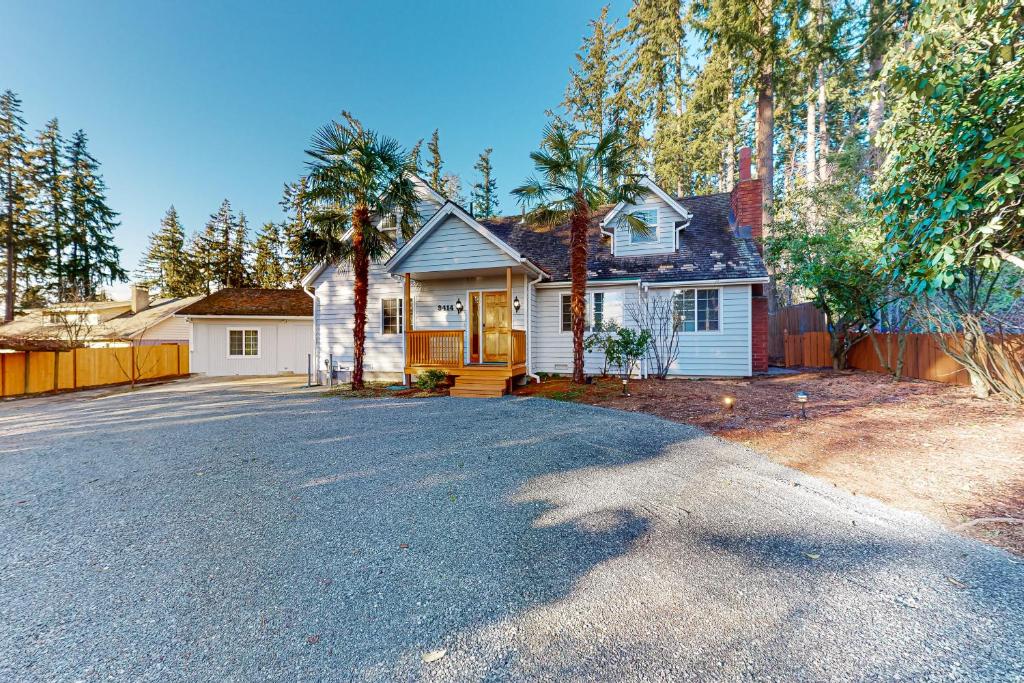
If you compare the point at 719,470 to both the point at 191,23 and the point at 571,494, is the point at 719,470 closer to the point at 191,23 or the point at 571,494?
the point at 571,494

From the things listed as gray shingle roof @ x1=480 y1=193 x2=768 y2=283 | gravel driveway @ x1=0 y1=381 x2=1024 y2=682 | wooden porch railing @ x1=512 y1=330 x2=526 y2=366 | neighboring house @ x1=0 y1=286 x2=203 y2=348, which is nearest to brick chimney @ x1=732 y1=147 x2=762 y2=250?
gray shingle roof @ x1=480 y1=193 x2=768 y2=283

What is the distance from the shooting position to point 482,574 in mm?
2664

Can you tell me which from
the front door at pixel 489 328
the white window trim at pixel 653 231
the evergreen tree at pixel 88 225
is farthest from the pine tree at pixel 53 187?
the white window trim at pixel 653 231

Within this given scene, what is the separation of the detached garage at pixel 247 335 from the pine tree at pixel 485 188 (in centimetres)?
1522

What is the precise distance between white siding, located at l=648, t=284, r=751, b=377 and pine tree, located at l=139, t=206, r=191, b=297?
39400 mm

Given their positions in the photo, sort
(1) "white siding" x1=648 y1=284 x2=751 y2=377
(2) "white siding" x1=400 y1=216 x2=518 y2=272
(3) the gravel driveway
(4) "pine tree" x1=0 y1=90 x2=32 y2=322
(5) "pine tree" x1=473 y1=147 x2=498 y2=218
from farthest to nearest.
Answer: (5) "pine tree" x1=473 y1=147 x2=498 y2=218
(4) "pine tree" x1=0 y1=90 x2=32 y2=322
(1) "white siding" x1=648 y1=284 x2=751 y2=377
(2) "white siding" x1=400 y1=216 x2=518 y2=272
(3) the gravel driveway

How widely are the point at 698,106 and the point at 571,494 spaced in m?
20.8

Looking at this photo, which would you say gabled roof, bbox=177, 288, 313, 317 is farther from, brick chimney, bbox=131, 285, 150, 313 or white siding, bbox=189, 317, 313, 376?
brick chimney, bbox=131, 285, 150, 313

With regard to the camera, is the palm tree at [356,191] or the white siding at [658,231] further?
the white siding at [658,231]

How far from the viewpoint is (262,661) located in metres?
1.92

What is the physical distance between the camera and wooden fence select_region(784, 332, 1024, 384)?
9.87m

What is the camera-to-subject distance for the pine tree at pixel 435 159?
27.1 m

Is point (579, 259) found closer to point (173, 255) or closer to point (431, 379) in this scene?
point (431, 379)

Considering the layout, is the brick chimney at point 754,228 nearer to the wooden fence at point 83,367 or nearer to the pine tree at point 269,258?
the wooden fence at point 83,367
